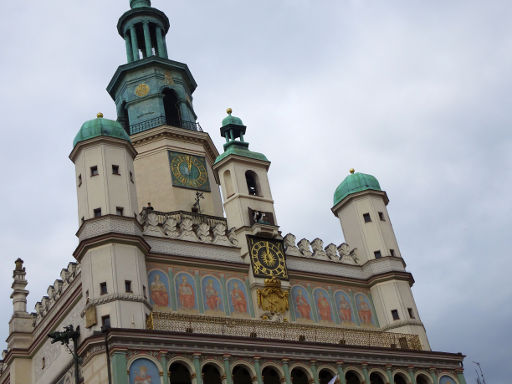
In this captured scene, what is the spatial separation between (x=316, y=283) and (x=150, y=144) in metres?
14.0

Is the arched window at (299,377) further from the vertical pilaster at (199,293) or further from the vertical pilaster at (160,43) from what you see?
the vertical pilaster at (160,43)

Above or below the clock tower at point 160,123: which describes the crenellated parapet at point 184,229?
below

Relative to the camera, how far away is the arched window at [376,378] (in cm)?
3653

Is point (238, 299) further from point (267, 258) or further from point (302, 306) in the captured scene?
point (302, 306)

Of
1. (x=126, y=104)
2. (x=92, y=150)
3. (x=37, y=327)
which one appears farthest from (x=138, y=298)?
(x=126, y=104)

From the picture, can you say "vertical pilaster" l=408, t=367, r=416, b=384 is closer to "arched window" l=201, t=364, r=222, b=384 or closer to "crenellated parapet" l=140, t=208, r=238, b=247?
"arched window" l=201, t=364, r=222, b=384

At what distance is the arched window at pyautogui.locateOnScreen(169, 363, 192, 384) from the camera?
31.9 metres

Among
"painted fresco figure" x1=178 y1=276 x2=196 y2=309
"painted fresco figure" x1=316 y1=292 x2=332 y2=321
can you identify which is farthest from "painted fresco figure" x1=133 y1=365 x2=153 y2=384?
"painted fresco figure" x1=316 y1=292 x2=332 y2=321

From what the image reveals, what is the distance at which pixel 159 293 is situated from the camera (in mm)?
34969

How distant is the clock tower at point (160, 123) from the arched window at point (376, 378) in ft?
45.4

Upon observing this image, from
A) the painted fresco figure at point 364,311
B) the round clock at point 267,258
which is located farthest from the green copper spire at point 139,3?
the painted fresco figure at point 364,311

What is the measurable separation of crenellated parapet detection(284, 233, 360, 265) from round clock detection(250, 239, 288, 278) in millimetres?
1287

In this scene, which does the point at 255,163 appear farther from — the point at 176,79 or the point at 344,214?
the point at 176,79

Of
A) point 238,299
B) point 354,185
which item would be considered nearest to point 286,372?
point 238,299
